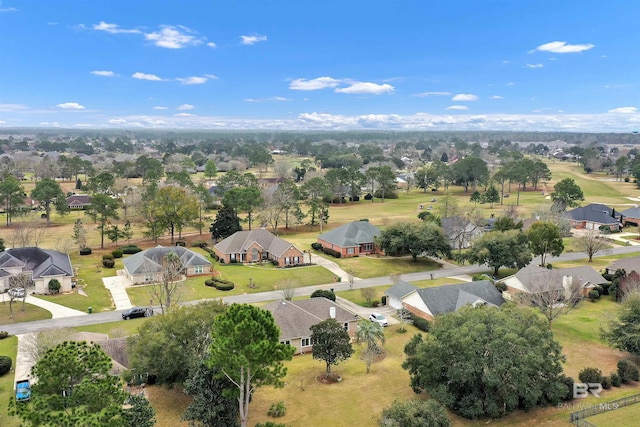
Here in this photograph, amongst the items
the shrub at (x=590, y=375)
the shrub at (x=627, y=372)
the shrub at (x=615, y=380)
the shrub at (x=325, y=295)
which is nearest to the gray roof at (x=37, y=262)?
the shrub at (x=325, y=295)

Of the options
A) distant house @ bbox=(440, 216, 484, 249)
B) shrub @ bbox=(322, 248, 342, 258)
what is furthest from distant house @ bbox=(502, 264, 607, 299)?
shrub @ bbox=(322, 248, 342, 258)

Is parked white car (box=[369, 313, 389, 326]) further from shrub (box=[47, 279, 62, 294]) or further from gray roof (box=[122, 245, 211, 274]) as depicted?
shrub (box=[47, 279, 62, 294])

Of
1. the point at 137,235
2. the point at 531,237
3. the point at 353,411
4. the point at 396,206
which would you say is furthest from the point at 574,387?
the point at 396,206

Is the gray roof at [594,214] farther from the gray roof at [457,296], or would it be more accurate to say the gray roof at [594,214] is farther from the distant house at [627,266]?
the gray roof at [457,296]

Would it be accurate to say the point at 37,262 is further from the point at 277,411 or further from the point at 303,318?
the point at 277,411

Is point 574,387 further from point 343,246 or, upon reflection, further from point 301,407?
point 343,246

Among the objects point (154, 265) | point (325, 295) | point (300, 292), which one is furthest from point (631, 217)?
point (154, 265)
